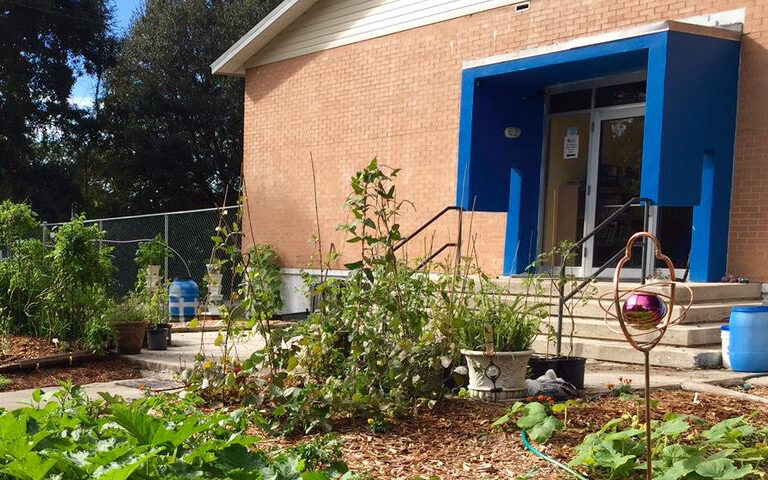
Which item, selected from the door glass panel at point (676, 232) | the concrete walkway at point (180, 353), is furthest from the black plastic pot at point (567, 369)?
the door glass panel at point (676, 232)

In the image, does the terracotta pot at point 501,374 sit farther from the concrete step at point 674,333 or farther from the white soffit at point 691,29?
the white soffit at point 691,29

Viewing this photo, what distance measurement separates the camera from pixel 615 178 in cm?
1166

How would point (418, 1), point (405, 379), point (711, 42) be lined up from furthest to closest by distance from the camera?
point (418, 1) → point (711, 42) → point (405, 379)

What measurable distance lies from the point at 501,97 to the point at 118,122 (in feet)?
73.3

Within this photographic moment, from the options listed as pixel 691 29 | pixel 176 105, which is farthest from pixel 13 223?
pixel 176 105

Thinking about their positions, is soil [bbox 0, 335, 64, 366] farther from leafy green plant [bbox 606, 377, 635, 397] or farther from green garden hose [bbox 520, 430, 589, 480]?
green garden hose [bbox 520, 430, 589, 480]

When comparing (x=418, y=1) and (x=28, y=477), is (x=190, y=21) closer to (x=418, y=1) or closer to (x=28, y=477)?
(x=418, y=1)

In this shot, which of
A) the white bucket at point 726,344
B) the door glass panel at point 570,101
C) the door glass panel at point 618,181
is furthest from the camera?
the door glass panel at point 570,101

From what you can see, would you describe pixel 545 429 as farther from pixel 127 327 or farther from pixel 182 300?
pixel 182 300

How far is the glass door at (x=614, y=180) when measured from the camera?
1130 cm

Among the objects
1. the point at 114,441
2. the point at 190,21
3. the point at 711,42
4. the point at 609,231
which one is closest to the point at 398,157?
the point at 609,231

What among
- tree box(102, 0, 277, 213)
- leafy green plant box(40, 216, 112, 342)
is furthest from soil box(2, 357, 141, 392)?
tree box(102, 0, 277, 213)

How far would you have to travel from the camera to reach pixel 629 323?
3.34 metres

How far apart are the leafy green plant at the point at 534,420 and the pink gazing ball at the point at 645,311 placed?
1.43 m
